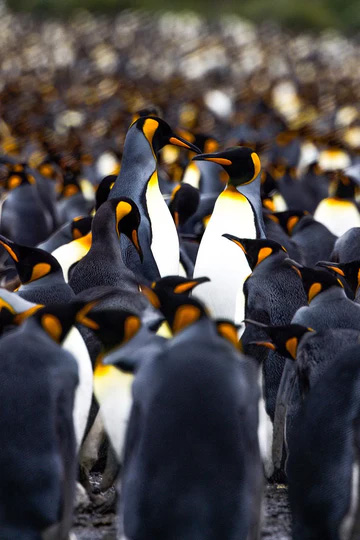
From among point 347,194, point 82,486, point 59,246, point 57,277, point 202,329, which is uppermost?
point 202,329

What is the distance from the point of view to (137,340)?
3.16m

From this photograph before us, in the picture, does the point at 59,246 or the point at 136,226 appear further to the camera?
the point at 59,246

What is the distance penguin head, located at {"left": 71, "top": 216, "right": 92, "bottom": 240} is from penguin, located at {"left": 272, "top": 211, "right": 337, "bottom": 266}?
1.13 meters

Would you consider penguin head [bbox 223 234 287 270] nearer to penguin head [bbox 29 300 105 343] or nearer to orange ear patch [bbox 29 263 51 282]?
orange ear patch [bbox 29 263 51 282]

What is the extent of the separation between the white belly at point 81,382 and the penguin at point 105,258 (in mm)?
863

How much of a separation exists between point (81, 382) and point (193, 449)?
2.66 ft

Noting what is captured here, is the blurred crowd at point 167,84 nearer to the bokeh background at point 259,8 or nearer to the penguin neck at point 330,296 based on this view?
the bokeh background at point 259,8

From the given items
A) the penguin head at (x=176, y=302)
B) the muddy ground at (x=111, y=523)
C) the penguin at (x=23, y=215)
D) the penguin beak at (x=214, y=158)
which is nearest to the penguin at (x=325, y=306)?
the penguin head at (x=176, y=302)

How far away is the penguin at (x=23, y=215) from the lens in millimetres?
7664

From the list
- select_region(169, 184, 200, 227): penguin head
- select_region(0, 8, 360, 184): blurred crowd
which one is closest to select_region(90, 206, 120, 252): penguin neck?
select_region(169, 184, 200, 227): penguin head

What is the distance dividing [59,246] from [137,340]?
8.83 ft

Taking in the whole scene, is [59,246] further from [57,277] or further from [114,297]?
[114,297]

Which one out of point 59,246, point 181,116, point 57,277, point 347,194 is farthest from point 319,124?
point 57,277

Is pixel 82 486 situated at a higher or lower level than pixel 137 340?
lower
